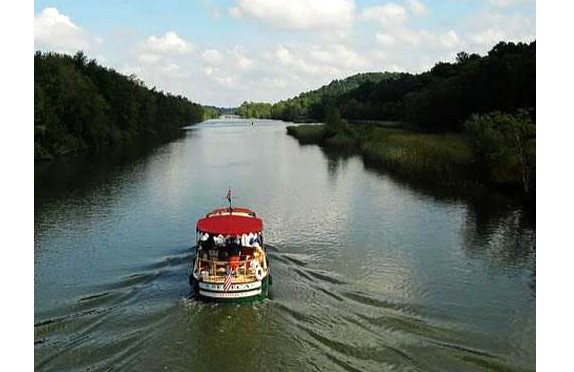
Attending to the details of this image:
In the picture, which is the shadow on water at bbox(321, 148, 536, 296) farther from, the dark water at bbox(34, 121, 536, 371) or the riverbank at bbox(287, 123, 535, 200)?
the riverbank at bbox(287, 123, 535, 200)

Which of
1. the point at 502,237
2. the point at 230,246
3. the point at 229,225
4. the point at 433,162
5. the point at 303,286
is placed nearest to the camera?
the point at 229,225

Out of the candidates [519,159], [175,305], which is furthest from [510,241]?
[175,305]

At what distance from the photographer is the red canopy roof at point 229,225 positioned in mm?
18312

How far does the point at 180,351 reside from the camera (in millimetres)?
14250

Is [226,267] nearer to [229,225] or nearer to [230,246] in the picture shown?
[230,246]

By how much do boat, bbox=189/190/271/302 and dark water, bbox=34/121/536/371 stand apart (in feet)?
1.55

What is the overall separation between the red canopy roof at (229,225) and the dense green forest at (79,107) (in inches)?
1591

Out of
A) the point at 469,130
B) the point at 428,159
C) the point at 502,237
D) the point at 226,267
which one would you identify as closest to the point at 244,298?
the point at 226,267

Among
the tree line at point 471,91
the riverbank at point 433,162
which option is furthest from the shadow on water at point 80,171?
the tree line at point 471,91

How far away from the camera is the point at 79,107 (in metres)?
66.4

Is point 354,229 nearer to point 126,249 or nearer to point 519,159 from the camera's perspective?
point 126,249

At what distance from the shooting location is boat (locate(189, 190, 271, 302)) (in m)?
16.8

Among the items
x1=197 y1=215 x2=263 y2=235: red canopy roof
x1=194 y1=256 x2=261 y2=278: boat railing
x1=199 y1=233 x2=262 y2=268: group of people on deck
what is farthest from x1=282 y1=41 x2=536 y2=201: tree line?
x1=194 y1=256 x2=261 y2=278: boat railing

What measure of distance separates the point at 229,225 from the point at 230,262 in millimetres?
1666
